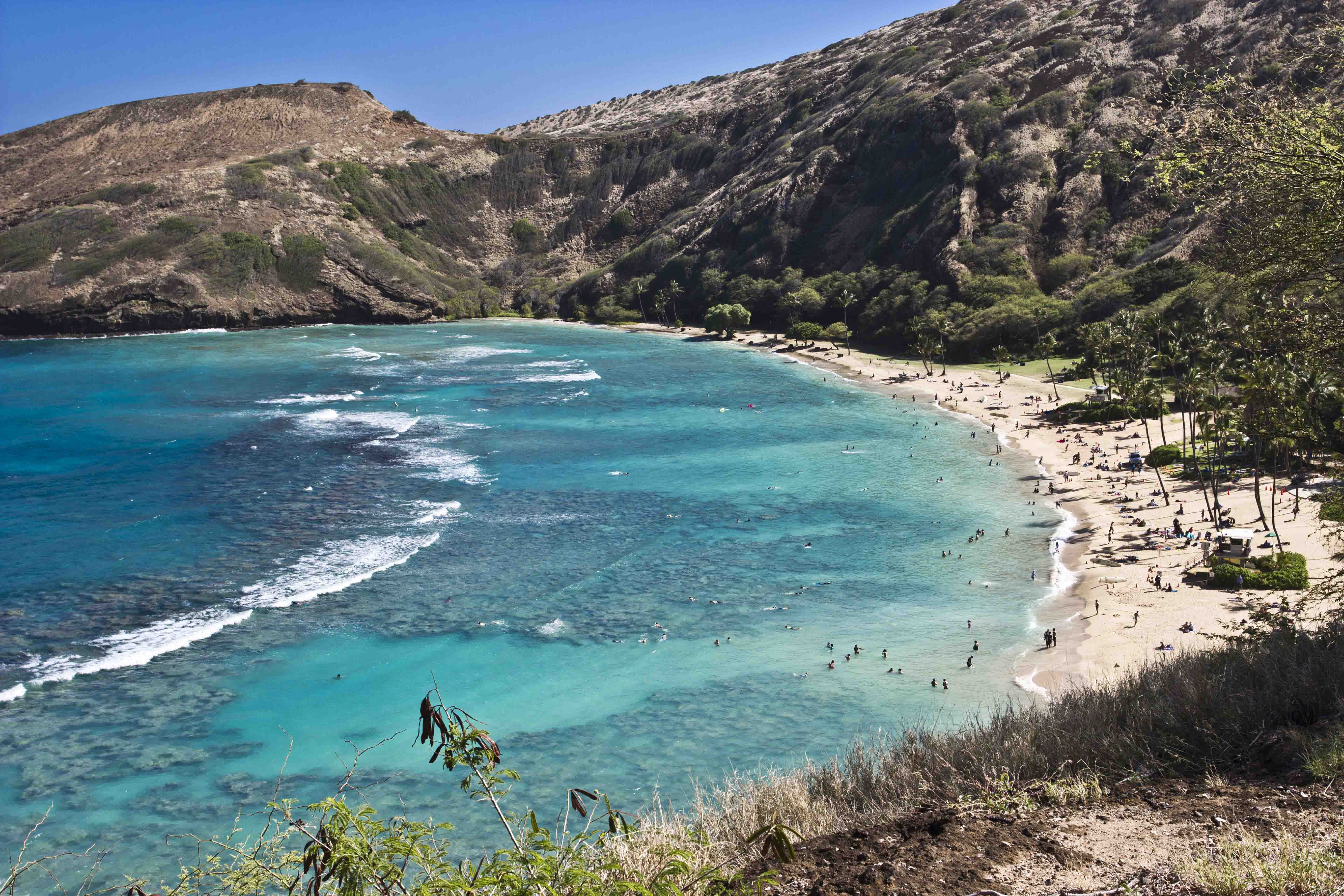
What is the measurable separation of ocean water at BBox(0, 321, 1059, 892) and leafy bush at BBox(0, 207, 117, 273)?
80787 millimetres

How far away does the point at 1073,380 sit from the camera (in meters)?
77.9

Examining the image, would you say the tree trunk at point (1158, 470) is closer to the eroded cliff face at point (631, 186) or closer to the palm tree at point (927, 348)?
the palm tree at point (927, 348)

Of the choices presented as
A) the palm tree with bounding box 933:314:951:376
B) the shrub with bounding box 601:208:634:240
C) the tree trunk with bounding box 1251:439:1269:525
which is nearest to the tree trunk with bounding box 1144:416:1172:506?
the tree trunk with bounding box 1251:439:1269:525

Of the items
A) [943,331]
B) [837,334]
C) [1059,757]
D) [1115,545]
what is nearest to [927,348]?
[943,331]

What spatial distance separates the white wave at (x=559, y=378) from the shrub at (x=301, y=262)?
69.6 m

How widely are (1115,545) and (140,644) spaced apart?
41614mm

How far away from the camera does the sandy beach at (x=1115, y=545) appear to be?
30.6 metres

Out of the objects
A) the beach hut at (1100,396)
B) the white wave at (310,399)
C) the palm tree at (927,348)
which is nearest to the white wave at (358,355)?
the white wave at (310,399)

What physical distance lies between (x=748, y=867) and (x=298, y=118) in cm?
20096

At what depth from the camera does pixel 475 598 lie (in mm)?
37781

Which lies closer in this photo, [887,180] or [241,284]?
[887,180]

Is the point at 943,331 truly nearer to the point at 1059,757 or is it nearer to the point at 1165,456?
the point at 1165,456

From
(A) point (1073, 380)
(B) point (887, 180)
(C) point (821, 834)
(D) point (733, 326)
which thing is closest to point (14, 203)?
(D) point (733, 326)

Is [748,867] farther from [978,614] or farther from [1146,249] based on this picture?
[1146,249]
